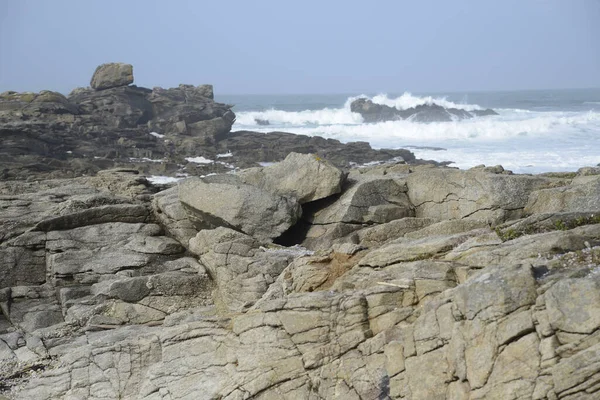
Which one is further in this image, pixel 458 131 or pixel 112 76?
pixel 458 131

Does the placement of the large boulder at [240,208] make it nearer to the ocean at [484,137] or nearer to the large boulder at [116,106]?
the ocean at [484,137]

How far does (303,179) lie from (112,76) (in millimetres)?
49203

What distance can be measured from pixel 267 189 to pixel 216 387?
8.27 meters

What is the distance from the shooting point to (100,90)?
206ft

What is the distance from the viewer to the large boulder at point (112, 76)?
6259 centimetres

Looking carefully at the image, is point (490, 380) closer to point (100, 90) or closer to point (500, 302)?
point (500, 302)

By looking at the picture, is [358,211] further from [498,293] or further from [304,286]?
[498,293]

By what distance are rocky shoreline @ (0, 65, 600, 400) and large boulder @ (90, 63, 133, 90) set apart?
41.1 m

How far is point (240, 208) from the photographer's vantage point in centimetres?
1730

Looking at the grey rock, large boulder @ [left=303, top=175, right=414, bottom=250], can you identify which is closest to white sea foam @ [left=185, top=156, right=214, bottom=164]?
the grey rock

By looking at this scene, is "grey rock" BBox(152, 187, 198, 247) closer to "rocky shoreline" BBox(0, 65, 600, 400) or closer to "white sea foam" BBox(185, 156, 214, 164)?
"rocky shoreline" BBox(0, 65, 600, 400)

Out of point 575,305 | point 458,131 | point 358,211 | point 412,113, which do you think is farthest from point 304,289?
point 412,113

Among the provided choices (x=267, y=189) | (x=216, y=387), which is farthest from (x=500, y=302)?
(x=267, y=189)

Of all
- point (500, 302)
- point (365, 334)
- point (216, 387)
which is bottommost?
point (216, 387)
